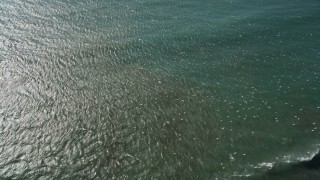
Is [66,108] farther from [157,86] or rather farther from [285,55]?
[285,55]

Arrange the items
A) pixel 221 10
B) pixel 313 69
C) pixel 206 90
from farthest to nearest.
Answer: pixel 221 10 < pixel 313 69 < pixel 206 90

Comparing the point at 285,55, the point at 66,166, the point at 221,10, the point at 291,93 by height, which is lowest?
the point at 66,166

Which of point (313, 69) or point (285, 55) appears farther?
point (285, 55)

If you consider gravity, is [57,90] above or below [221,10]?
below

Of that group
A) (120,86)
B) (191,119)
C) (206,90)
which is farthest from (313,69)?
(120,86)

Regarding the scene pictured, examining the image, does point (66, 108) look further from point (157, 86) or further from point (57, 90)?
point (157, 86)

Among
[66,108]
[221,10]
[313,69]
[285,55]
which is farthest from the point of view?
[221,10]
